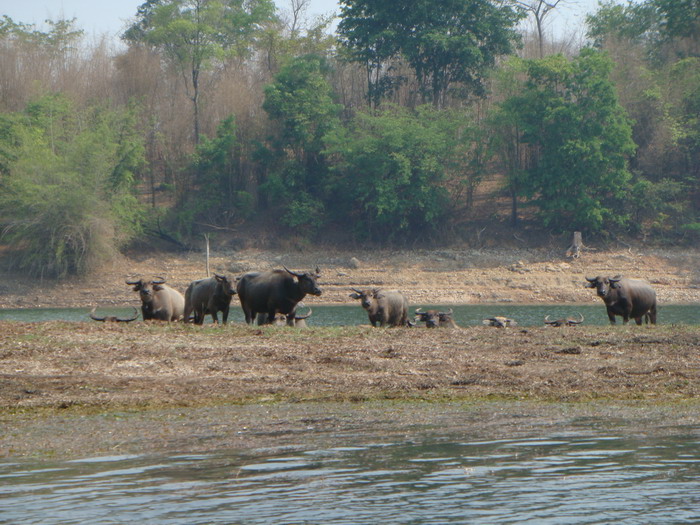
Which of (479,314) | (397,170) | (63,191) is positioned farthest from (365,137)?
(479,314)

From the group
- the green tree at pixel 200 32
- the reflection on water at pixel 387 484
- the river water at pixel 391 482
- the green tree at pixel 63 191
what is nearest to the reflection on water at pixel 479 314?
the green tree at pixel 63 191

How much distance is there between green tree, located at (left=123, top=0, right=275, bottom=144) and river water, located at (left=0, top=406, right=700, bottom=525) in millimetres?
56951

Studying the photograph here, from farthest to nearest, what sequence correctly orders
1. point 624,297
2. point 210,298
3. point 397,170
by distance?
point 397,170 < point 624,297 < point 210,298

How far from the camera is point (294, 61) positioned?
188 feet

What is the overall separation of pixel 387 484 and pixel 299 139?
49.7m

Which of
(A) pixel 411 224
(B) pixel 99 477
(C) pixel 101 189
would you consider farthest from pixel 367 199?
(B) pixel 99 477

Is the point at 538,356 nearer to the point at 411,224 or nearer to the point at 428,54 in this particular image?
the point at 411,224

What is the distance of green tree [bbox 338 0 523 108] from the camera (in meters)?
58.7

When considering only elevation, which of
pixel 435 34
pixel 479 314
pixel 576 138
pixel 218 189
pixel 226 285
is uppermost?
pixel 435 34

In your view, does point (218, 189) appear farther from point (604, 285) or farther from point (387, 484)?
point (387, 484)

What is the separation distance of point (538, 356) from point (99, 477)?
9.22 meters

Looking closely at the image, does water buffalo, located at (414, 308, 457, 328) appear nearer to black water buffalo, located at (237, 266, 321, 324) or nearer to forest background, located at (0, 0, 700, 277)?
black water buffalo, located at (237, 266, 321, 324)

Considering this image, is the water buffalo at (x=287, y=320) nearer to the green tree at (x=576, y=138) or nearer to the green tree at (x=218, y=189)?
the green tree at (x=576, y=138)

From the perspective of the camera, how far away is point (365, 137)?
2183 inches
